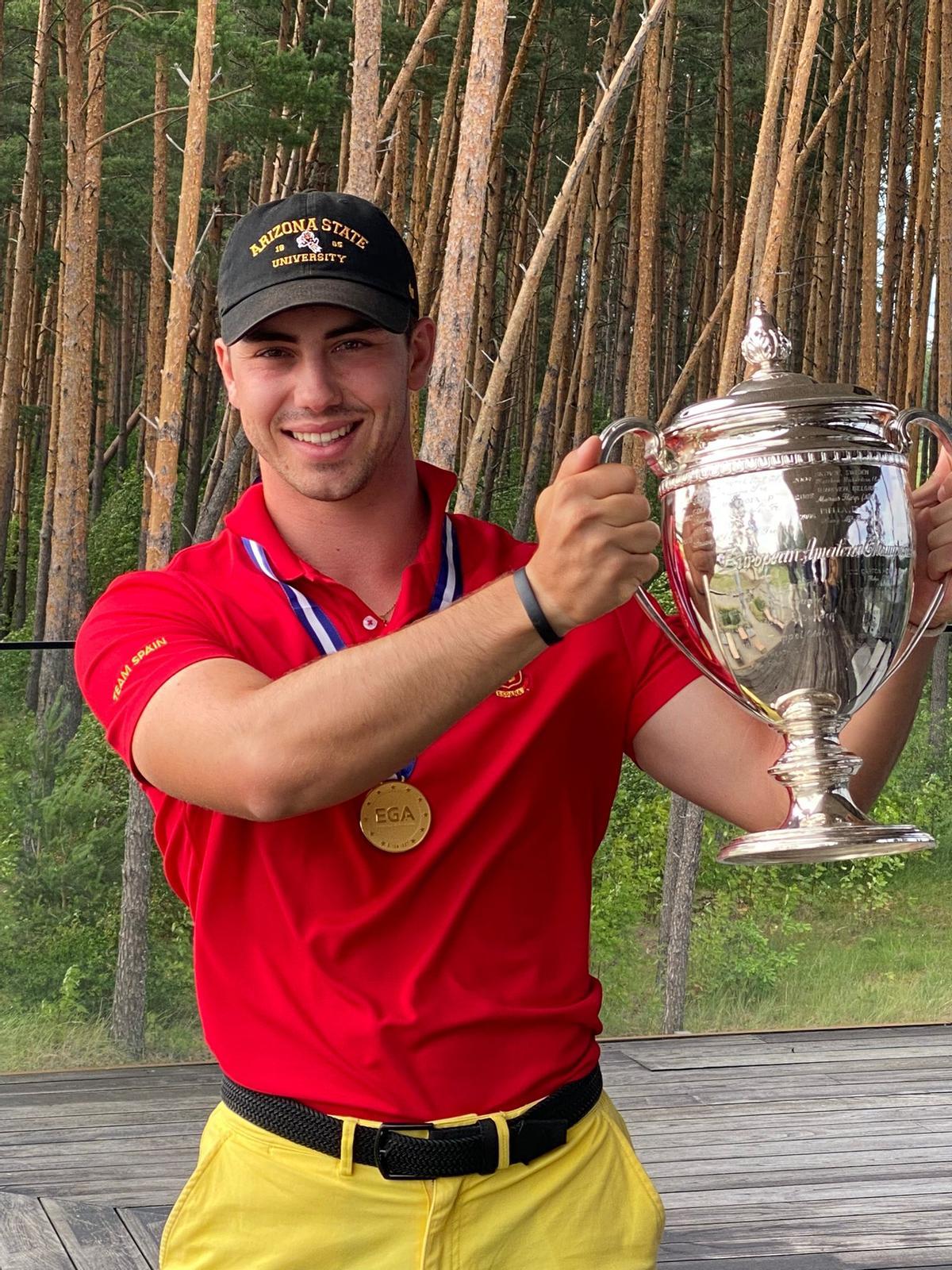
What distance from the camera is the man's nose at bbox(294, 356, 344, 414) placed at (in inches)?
40.8

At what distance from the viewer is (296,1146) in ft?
3.28

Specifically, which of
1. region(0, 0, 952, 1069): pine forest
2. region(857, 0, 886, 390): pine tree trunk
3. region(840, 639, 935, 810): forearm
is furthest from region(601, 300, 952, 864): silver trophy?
region(857, 0, 886, 390): pine tree trunk

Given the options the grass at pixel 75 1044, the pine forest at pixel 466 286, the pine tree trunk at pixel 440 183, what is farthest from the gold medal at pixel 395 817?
the pine tree trunk at pixel 440 183

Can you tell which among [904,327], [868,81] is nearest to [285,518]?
[868,81]

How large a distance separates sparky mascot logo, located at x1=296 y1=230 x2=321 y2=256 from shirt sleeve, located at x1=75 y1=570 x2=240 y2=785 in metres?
0.25

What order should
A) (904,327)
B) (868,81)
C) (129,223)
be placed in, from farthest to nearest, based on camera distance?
(129,223) < (904,327) < (868,81)

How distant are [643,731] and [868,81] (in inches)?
271

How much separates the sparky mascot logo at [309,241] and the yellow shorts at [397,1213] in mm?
589

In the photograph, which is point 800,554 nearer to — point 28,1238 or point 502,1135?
point 502,1135

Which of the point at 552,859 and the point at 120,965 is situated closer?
the point at 552,859

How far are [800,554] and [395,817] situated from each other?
1.05 feet

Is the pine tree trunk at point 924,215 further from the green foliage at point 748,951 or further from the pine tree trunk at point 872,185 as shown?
the green foliage at point 748,951

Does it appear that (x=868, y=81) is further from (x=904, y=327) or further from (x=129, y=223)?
(x=129, y=223)

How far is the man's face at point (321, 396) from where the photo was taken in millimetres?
1043
